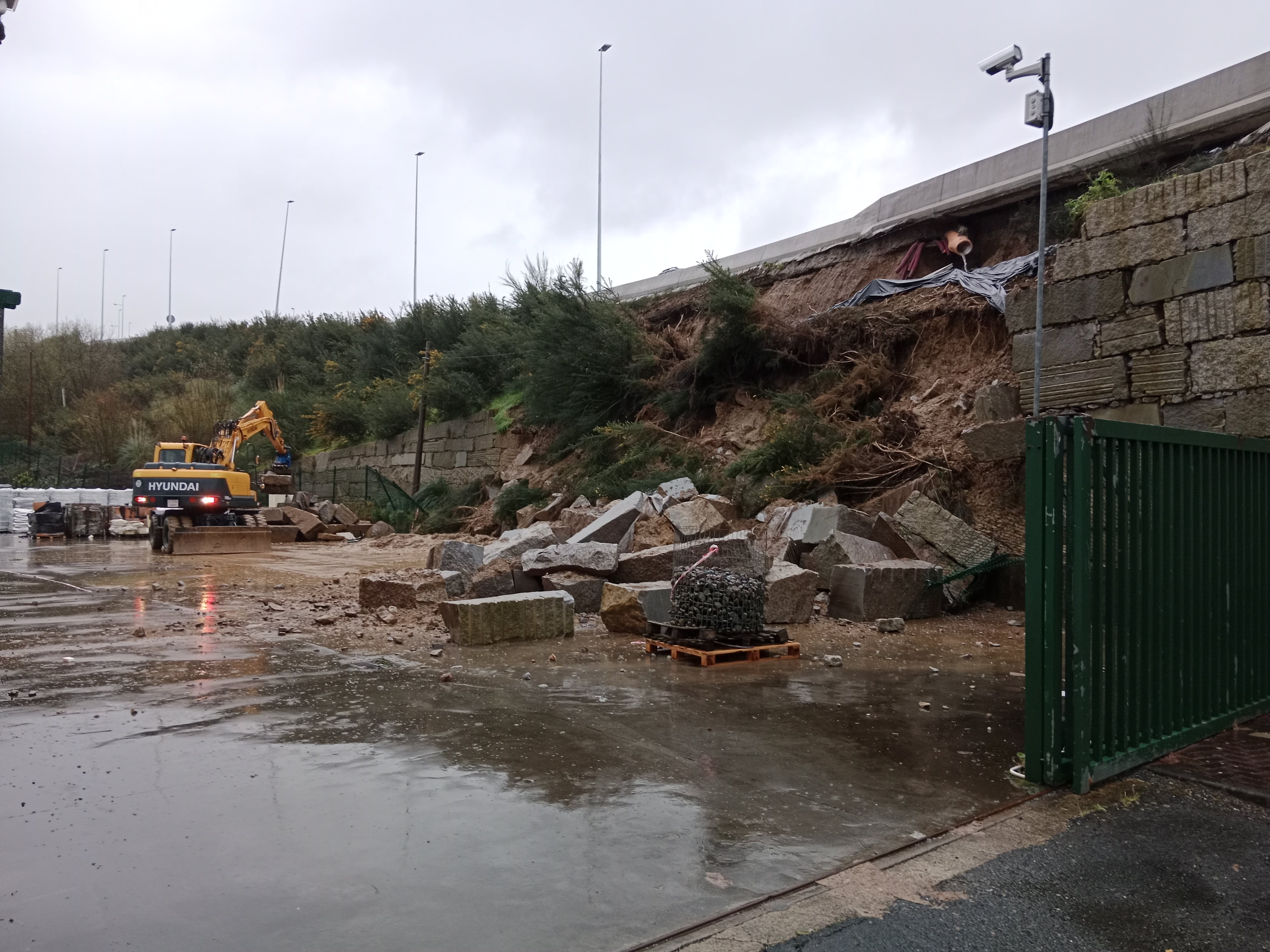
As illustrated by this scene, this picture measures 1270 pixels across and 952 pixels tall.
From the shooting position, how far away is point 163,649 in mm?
7844

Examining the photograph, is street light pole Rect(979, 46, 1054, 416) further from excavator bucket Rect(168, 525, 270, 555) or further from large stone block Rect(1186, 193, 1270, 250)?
excavator bucket Rect(168, 525, 270, 555)

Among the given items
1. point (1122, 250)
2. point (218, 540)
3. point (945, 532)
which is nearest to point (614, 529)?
point (945, 532)

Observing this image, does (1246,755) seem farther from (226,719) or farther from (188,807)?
(226,719)

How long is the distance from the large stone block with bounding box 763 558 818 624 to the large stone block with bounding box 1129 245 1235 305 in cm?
431

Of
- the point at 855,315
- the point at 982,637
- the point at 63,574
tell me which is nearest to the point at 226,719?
the point at 982,637

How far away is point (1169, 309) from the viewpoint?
9.11 m

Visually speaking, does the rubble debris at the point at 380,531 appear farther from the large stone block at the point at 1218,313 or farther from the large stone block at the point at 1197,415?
the large stone block at the point at 1218,313

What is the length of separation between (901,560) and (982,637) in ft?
5.07

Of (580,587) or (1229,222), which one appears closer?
(1229,222)

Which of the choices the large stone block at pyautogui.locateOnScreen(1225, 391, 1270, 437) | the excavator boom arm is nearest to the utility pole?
the excavator boom arm

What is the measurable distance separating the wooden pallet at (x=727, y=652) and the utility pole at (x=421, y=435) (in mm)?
21234

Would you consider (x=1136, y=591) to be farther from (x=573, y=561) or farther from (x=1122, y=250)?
(x=573, y=561)

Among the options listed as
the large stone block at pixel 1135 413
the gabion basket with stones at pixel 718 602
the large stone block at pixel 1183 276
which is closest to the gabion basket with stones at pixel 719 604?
the gabion basket with stones at pixel 718 602

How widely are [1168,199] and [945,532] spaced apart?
165 inches
